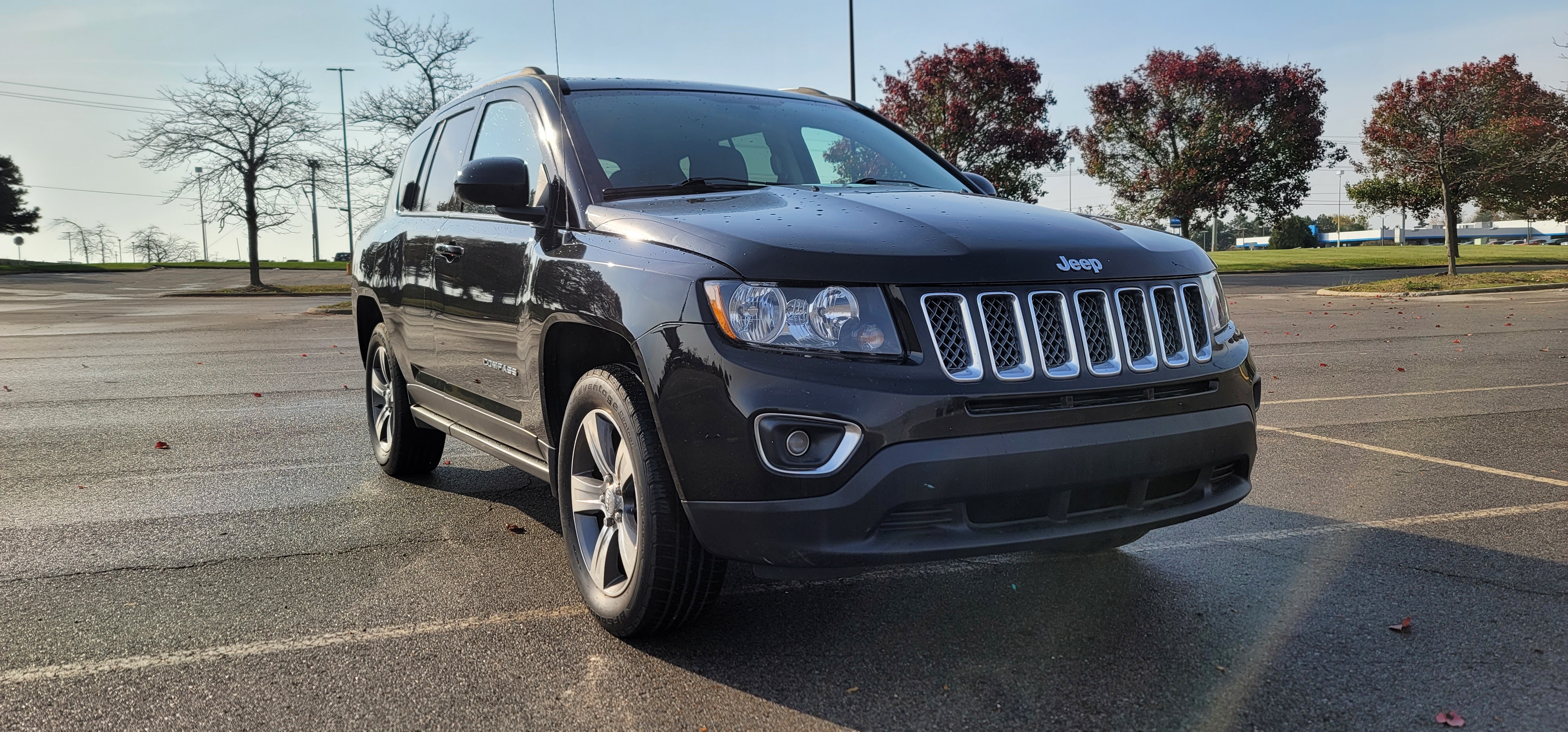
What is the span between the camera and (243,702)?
307 cm

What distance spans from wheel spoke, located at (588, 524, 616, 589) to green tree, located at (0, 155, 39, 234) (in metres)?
87.6

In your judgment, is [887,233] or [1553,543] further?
[1553,543]

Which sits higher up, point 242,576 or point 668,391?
point 668,391

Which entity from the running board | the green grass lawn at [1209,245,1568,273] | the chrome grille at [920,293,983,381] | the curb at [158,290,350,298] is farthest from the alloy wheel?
the green grass lawn at [1209,245,1568,273]

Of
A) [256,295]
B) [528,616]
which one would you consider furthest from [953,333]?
[256,295]

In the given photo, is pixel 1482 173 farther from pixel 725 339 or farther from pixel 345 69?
pixel 345 69

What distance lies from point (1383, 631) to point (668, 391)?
222cm

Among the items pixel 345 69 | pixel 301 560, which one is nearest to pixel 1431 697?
pixel 301 560

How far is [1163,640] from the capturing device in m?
3.45

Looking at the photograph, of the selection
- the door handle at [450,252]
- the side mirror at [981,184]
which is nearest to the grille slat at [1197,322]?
the side mirror at [981,184]

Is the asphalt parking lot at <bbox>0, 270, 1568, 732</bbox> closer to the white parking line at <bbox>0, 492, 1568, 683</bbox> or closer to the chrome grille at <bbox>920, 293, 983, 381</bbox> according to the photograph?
the white parking line at <bbox>0, 492, 1568, 683</bbox>

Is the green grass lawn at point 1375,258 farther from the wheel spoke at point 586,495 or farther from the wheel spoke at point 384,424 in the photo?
the wheel spoke at point 586,495

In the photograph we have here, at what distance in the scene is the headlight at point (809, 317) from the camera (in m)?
2.98

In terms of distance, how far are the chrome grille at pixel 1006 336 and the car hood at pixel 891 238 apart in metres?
0.05
